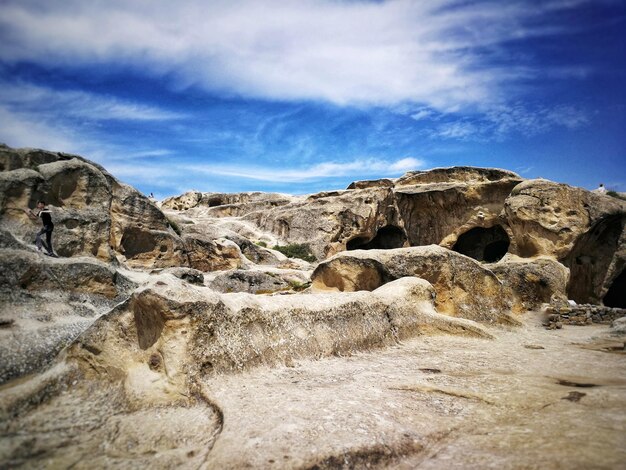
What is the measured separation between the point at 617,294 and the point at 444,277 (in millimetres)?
17072

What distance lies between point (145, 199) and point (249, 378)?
19038mm

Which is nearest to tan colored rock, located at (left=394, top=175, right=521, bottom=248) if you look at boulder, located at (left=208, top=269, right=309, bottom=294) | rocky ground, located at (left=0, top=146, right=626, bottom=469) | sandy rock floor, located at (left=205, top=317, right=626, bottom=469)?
boulder, located at (left=208, top=269, right=309, bottom=294)

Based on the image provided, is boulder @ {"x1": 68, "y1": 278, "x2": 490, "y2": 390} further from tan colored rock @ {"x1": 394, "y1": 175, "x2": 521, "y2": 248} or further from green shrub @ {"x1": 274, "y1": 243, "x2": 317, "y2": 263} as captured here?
tan colored rock @ {"x1": 394, "y1": 175, "x2": 521, "y2": 248}

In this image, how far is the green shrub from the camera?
29831 mm

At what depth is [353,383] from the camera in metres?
5.04

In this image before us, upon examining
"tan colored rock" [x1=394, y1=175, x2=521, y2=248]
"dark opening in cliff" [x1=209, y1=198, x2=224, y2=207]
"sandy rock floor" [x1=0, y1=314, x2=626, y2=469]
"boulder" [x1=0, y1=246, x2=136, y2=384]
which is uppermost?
"dark opening in cliff" [x1=209, y1=198, x2=224, y2=207]

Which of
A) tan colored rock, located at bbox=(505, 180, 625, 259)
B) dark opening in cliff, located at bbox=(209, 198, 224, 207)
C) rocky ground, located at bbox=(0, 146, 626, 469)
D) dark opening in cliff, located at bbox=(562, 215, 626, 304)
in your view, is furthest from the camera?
dark opening in cliff, located at bbox=(209, 198, 224, 207)

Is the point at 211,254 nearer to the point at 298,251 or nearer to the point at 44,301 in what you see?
the point at 298,251

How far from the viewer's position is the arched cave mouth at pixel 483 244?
3119 cm

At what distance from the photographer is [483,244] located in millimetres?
31625

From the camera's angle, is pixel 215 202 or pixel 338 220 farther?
pixel 215 202

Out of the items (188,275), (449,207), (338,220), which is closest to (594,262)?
(449,207)

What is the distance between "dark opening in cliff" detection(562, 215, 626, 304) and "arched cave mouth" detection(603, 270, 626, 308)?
7.67ft

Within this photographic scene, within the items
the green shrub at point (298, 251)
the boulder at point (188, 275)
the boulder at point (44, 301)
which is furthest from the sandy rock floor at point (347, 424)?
the green shrub at point (298, 251)
